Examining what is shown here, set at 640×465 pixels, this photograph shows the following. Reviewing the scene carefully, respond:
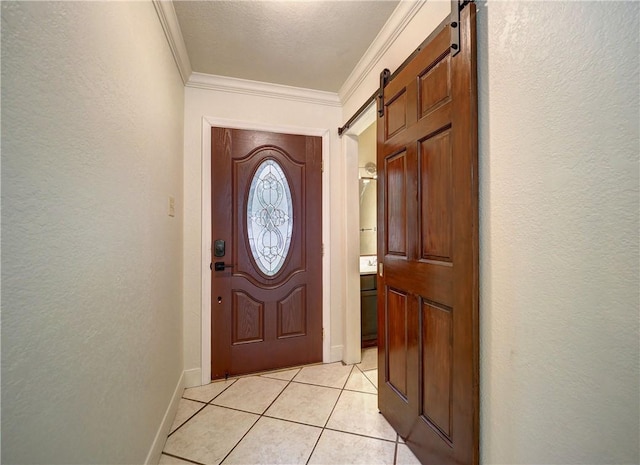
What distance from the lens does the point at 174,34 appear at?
1636mm

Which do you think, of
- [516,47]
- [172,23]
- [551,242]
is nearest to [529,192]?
[551,242]

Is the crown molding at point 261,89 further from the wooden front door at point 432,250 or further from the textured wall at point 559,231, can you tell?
the textured wall at point 559,231

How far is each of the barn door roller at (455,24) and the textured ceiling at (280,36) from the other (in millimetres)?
554

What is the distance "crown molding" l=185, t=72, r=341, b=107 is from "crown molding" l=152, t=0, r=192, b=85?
0.11m

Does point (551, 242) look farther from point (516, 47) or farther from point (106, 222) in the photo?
point (106, 222)

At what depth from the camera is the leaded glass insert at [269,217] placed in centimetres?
231

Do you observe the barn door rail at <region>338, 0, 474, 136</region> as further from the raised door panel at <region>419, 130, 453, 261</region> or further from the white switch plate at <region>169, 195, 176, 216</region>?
the white switch plate at <region>169, 195, 176, 216</region>

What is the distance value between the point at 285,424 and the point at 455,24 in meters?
2.26

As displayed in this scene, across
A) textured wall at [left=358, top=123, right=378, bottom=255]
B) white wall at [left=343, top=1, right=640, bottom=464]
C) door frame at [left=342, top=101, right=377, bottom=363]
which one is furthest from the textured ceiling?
textured wall at [left=358, top=123, right=378, bottom=255]

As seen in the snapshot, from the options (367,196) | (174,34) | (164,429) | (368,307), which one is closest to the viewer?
(164,429)

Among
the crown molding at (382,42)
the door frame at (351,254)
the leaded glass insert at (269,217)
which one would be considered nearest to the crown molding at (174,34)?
the leaded glass insert at (269,217)

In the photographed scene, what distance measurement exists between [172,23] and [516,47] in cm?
177

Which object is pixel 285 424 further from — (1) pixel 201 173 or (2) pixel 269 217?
(1) pixel 201 173

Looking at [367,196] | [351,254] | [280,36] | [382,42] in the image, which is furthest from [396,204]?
[367,196]
